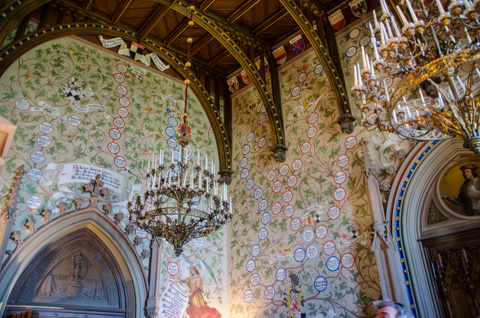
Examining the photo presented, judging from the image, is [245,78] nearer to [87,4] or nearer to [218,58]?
[218,58]

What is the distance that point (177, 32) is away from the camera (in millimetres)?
7352

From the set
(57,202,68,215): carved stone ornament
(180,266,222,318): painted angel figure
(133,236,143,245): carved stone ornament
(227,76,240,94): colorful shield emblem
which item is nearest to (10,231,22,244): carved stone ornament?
(57,202,68,215): carved stone ornament

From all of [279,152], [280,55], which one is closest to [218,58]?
[280,55]

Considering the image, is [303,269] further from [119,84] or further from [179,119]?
[119,84]

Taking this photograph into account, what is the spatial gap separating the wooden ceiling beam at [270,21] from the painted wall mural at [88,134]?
2.14m

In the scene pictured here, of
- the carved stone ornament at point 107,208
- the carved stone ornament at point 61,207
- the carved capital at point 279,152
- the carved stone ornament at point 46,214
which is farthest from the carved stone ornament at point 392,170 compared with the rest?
the carved stone ornament at point 46,214

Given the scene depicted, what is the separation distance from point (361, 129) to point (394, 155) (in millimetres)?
735

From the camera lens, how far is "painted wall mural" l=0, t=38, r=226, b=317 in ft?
18.5

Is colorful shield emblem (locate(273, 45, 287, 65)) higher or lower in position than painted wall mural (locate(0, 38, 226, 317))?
higher

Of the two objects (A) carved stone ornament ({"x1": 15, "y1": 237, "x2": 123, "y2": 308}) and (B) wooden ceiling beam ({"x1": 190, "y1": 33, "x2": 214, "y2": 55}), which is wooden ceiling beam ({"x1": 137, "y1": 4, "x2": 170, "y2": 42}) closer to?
(B) wooden ceiling beam ({"x1": 190, "y1": 33, "x2": 214, "y2": 55})

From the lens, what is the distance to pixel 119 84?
705 cm

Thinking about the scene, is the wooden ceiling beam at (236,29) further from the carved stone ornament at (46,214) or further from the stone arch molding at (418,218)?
the carved stone ornament at (46,214)

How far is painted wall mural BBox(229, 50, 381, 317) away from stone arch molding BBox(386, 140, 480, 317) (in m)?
0.37

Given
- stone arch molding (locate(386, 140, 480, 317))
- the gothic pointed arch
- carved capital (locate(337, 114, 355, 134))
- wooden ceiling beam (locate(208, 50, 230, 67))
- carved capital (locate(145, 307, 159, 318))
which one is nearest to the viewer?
stone arch molding (locate(386, 140, 480, 317))
